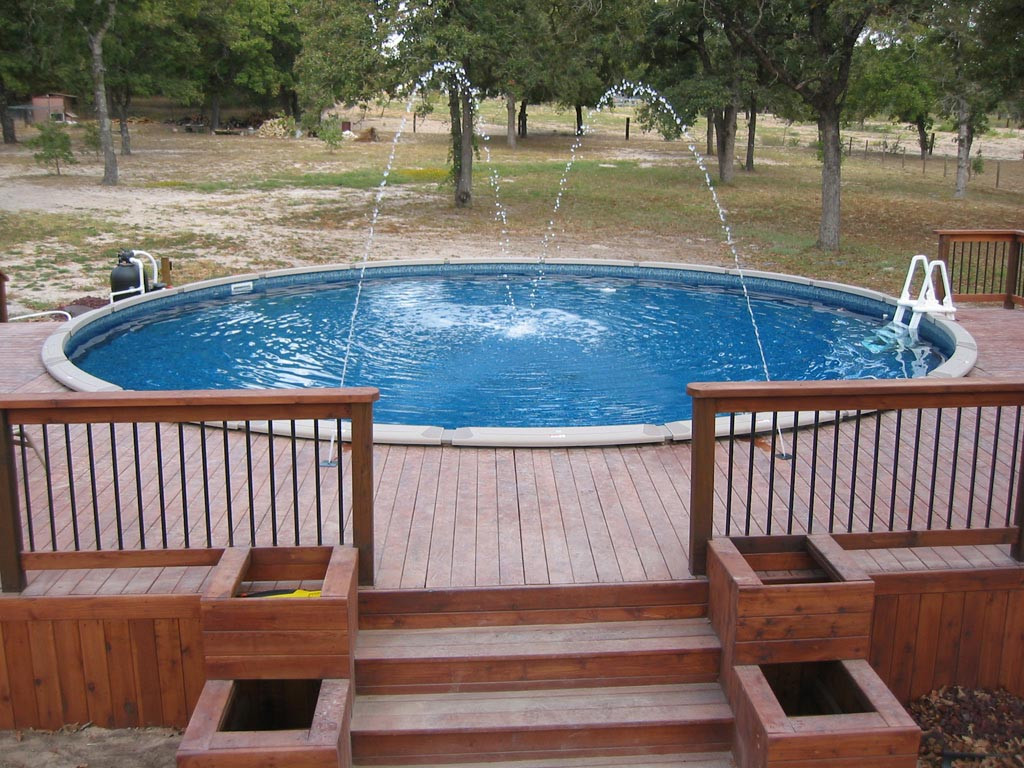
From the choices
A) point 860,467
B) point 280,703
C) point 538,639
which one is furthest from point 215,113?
point 538,639

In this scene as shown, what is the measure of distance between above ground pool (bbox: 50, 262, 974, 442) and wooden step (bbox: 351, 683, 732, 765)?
2.10 m

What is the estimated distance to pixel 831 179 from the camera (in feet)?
48.4

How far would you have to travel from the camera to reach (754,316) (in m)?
10.8

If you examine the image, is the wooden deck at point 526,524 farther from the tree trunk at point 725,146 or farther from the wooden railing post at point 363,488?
the tree trunk at point 725,146

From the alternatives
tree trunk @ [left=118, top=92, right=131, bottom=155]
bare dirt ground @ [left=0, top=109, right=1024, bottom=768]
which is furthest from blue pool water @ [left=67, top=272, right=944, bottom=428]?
tree trunk @ [left=118, top=92, right=131, bottom=155]

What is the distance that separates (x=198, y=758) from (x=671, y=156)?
33.1 metres

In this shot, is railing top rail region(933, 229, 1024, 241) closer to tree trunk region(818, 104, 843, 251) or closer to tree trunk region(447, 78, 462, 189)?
tree trunk region(818, 104, 843, 251)

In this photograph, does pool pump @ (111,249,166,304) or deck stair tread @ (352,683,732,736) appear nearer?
deck stair tread @ (352,683,732,736)

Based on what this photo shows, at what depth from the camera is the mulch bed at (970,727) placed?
380 cm

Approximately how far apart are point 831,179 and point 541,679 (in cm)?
1268

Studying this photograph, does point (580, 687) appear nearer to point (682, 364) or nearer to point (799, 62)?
point (682, 364)

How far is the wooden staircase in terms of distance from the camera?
357 cm

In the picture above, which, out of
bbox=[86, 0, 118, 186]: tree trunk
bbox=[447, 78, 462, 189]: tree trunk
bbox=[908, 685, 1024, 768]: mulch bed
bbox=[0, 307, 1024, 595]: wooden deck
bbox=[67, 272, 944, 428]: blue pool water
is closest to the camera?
bbox=[908, 685, 1024, 768]: mulch bed

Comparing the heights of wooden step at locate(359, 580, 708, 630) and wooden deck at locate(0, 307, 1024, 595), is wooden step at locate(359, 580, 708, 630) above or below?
below
